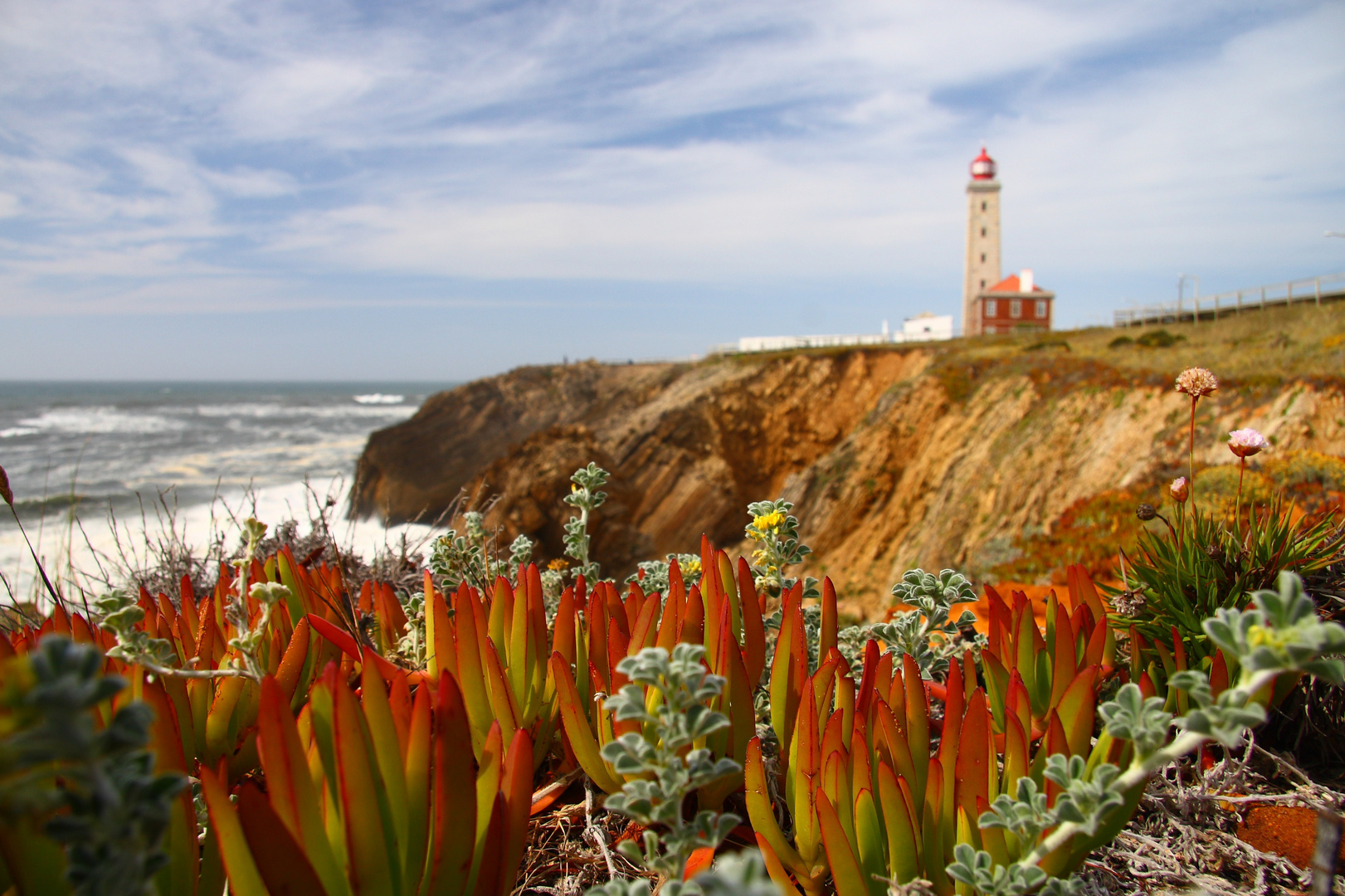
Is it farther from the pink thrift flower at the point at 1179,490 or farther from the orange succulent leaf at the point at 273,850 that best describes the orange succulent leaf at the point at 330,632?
the pink thrift flower at the point at 1179,490

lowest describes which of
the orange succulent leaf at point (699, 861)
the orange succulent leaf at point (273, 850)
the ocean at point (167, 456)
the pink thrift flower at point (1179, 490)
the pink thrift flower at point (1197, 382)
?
the ocean at point (167, 456)

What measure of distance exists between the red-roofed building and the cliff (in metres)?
10.2

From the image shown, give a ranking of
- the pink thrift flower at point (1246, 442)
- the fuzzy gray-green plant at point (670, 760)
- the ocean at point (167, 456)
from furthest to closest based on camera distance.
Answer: the ocean at point (167, 456)
the pink thrift flower at point (1246, 442)
the fuzzy gray-green plant at point (670, 760)

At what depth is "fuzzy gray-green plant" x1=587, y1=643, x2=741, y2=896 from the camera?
1141mm

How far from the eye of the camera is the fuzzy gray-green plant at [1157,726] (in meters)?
1.02

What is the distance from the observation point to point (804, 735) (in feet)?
5.28

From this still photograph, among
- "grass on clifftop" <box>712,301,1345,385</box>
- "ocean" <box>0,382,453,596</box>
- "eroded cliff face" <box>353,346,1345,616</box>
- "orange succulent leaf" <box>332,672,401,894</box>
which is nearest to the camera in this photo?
"orange succulent leaf" <box>332,672,401,894</box>

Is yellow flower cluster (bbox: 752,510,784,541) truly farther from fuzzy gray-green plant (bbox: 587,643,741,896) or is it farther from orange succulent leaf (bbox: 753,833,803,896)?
fuzzy gray-green plant (bbox: 587,643,741,896)

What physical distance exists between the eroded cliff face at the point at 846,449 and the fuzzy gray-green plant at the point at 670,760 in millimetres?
3144

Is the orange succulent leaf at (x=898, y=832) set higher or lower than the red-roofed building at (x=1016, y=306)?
lower

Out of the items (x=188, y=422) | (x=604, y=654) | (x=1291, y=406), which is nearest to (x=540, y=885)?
(x=604, y=654)

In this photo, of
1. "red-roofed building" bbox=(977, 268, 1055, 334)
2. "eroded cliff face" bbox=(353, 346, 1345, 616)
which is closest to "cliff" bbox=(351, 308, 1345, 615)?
"eroded cliff face" bbox=(353, 346, 1345, 616)

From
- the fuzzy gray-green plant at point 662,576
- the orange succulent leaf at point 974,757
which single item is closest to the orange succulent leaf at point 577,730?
the orange succulent leaf at point 974,757

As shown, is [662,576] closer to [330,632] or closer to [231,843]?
[330,632]
